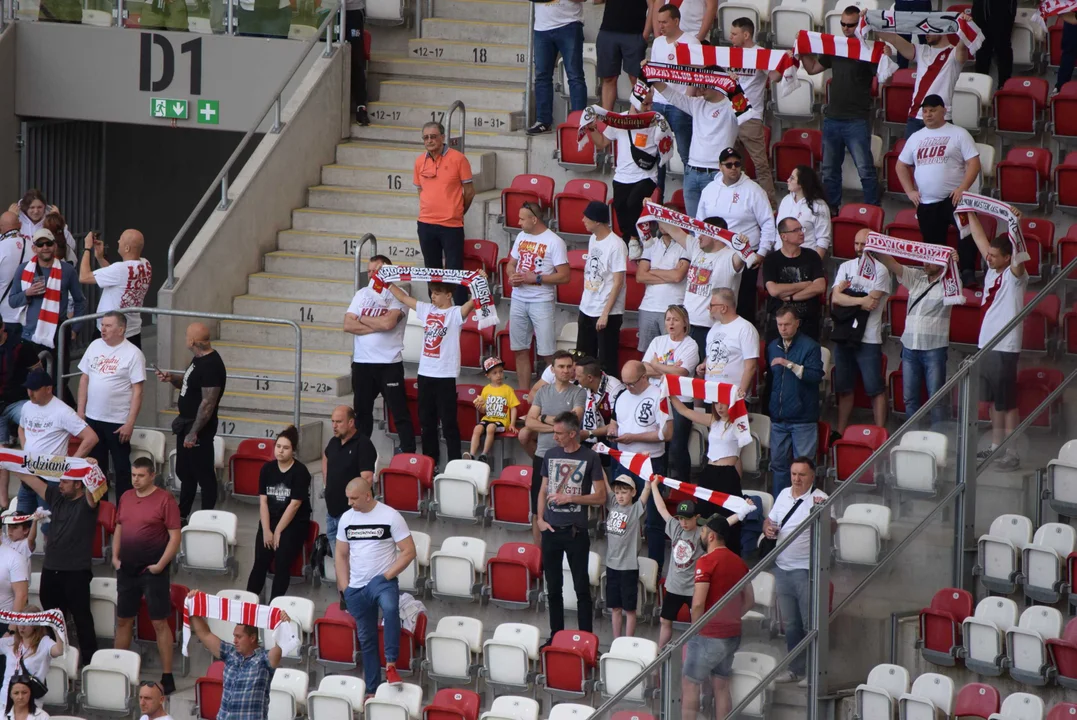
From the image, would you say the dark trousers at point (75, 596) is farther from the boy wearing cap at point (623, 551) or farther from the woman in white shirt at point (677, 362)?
the woman in white shirt at point (677, 362)

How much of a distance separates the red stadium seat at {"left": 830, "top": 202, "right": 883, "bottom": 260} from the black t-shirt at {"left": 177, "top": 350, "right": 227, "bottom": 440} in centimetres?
503

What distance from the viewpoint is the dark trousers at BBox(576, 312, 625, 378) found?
531 inches

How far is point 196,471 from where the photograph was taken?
13477 mm

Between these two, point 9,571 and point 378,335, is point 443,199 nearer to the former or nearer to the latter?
point 378,335

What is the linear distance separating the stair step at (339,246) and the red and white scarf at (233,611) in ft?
17.1

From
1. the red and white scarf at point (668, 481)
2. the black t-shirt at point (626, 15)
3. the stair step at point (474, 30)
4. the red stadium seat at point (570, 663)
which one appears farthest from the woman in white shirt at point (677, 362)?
the stair step at point (474, 30)

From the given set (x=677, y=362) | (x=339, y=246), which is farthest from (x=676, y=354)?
(x=339, y=246)

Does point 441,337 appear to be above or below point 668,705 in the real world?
above

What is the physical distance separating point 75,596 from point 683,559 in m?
4.62

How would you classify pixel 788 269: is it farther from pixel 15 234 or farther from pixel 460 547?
pixel 15 234

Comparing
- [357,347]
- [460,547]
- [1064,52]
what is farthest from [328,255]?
[1064,52]

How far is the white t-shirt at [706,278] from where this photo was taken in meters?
13.0

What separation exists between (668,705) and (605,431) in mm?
3006

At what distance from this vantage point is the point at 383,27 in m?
18.1
